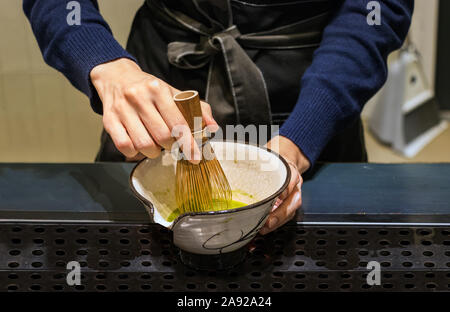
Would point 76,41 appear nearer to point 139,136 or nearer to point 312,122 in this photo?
point 139,136

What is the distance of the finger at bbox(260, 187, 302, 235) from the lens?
839mm

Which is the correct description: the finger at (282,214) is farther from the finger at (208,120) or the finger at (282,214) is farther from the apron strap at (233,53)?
the apron strap at (233,53)

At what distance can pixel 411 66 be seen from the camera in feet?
10.1

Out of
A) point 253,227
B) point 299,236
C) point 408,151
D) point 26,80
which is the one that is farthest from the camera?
point 408,151

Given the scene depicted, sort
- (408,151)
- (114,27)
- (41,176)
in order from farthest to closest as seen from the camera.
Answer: (408,151), (114,27), (41,176)

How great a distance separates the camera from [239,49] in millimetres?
1165

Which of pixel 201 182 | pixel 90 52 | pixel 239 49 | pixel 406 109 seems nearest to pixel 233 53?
pixel 239 49

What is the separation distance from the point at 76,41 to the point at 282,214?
1.61ft

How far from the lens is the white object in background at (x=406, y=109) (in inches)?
122

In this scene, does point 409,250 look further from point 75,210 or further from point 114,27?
point 114,27

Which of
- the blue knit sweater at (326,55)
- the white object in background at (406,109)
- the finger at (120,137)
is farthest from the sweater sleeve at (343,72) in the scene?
the white object in background at (406,109)

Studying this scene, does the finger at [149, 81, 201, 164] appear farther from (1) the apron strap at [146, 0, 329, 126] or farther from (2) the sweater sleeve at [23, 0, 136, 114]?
(1) the apron strap at [146, 0, 329, 126]
